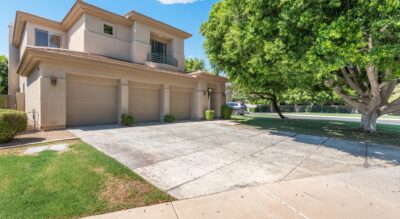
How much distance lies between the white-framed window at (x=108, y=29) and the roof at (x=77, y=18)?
0.35m

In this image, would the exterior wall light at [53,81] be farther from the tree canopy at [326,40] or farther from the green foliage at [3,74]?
the green foliage at [3,74]

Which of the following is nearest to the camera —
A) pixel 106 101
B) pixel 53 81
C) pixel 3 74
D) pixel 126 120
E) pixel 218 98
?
pixel 53 81

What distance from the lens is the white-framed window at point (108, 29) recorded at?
14.6 m

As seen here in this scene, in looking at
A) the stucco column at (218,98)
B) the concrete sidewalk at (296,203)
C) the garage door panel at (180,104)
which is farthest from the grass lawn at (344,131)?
the concrete sidewalk at (296,203)

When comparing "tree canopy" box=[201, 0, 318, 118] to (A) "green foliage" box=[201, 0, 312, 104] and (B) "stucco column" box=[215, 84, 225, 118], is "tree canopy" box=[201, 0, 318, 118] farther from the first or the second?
(B) "stucco column" box=[215, 84, 225, 118]

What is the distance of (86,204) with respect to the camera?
316 centimetres

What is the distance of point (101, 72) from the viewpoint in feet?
37.8

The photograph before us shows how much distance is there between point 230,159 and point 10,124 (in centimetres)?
783

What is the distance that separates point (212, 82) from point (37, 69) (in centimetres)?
1266

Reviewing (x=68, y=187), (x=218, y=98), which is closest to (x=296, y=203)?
(x=68, y=187)

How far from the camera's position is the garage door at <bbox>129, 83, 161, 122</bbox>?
13467mm

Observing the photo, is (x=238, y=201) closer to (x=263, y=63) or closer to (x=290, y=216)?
(x=290, y=216)

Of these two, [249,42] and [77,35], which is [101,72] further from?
[249,42]

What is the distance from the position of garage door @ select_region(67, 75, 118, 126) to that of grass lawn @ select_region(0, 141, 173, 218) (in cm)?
590
